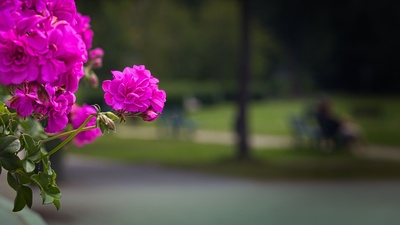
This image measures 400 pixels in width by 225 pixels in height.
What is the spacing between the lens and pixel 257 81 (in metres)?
47.1

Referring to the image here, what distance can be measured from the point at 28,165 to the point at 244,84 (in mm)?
16713

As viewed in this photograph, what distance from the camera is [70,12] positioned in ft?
7.49

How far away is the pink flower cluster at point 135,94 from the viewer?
92.3 inches

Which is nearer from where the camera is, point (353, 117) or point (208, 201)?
point (208, 201)

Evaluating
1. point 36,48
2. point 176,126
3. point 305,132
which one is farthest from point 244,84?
point 36,48

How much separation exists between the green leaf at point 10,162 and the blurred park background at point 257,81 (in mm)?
8718

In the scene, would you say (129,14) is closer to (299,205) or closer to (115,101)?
(299,205)

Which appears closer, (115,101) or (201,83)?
(115,101)

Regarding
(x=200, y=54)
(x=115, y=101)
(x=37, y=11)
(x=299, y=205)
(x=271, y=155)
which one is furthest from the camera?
(x=200, y=54)

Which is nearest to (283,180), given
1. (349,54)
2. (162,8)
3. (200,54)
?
(349,54)

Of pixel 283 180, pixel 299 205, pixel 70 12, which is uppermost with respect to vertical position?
pixel 70 12

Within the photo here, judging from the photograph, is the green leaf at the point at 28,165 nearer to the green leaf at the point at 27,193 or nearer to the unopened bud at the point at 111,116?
the green leaf at the point at 27,193

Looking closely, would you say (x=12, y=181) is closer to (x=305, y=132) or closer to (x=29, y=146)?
(x=29, y=146)

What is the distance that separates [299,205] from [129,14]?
22008mm
